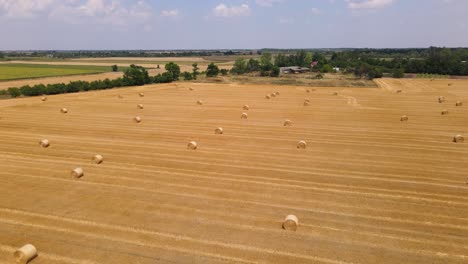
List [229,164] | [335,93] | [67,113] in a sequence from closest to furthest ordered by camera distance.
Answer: [229,164] < [67,113] < [335,93]

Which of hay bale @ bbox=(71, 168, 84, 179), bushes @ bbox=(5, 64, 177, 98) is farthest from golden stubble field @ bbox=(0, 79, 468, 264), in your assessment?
bushes @ bbox=(5, 64, 177, 98)

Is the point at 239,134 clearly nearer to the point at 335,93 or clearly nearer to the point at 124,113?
the point at 124,113

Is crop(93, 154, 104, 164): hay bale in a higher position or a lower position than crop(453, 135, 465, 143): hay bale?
lower

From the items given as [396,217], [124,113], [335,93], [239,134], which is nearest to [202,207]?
[396,217]

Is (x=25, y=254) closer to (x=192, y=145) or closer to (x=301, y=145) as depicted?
(x=192, y=145)

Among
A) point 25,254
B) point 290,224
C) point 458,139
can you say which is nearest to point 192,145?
point 290,224

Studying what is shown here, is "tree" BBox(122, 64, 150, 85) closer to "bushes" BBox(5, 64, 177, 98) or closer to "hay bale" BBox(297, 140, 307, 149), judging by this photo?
"bushes" BBox(5, 64, 177, 98)
